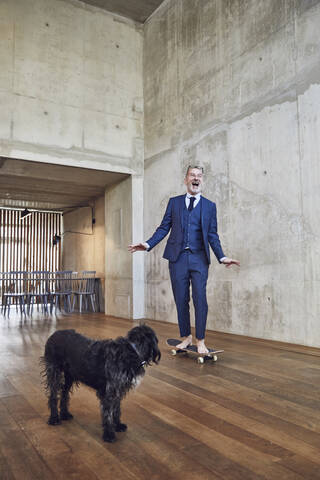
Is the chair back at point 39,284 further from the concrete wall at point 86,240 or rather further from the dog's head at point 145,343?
the dog's head at point 145,343

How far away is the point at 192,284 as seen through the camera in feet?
11.6

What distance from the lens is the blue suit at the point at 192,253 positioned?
350 centimetres

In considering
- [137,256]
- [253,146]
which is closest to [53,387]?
[253,146]

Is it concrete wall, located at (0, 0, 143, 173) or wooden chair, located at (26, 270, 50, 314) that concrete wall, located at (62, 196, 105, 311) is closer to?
wooden chair, located at (26, 270, 50, 314)

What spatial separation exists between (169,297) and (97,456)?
497cm

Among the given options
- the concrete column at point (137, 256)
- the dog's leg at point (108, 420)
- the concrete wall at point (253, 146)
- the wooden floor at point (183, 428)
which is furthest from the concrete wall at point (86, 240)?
the dog's leg at point (108, 420)

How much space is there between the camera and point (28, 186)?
28.1ft

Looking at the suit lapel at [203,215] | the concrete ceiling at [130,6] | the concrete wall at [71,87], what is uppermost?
the concrete ceiling at [130,6]

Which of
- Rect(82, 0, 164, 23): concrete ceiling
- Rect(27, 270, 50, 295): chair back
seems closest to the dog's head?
Rect(82, 0, 164, 23): concrete ceiling

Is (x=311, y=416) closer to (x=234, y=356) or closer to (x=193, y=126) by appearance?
(x=234, y=356)

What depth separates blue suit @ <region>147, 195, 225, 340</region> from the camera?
350 centimetres

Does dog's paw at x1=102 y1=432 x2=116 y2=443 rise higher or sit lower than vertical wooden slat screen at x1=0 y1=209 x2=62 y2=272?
lower

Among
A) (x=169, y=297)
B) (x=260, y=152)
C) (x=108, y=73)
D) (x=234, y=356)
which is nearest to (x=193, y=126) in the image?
(x=260, y=152)

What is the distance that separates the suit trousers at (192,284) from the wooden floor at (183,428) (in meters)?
0.41
